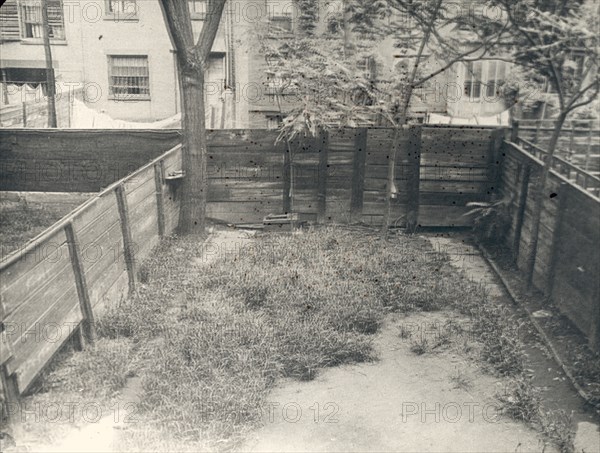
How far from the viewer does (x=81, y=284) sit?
22.0ft

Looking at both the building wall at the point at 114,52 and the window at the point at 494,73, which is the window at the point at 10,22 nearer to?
the building wall at the point at 114,52

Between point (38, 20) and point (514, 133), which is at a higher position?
point (38, 20)

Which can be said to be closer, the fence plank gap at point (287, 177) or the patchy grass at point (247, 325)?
the patchy grass at point (247, 325)

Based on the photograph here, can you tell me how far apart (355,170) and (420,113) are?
28.9 feet

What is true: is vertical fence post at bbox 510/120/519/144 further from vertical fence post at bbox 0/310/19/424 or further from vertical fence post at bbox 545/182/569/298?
vertical fence post at bbox 0/310/19/424

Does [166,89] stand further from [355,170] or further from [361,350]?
[361,350]

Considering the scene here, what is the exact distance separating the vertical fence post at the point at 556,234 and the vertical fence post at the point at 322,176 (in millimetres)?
5118

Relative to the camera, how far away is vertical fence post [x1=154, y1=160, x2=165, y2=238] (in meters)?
10.0

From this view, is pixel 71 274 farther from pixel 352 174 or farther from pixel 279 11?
pixel 279 11

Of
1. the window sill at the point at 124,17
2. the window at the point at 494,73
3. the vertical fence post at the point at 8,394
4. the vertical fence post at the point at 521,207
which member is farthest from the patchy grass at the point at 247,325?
the window sill at the point at 124,17

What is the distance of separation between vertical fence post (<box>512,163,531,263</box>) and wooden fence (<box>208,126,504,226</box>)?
2020 millimetres

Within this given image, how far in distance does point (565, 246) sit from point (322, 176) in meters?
5.46

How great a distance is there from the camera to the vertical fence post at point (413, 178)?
12.1m

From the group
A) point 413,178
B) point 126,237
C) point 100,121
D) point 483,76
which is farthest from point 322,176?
point 100,121
